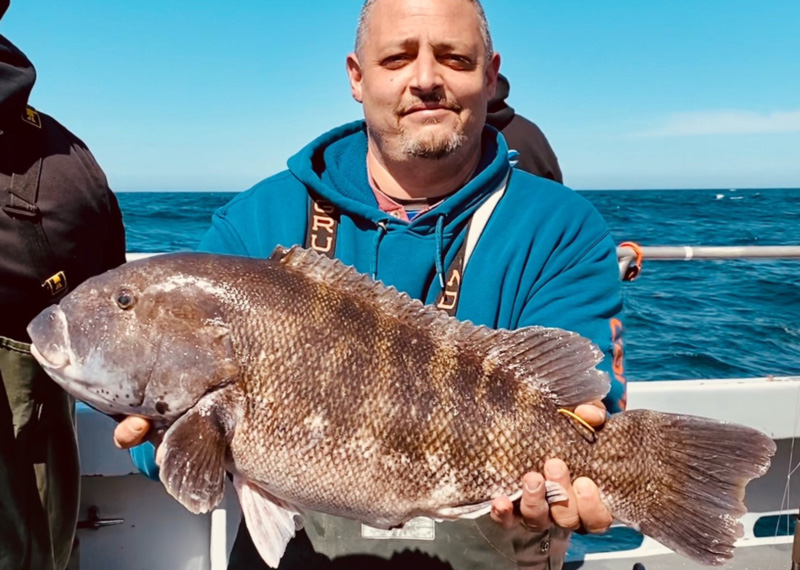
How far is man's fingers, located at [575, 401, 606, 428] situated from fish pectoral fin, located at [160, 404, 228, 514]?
107 centimetres

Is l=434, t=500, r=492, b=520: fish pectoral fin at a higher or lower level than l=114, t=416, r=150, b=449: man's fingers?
lower

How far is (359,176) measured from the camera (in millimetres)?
2951

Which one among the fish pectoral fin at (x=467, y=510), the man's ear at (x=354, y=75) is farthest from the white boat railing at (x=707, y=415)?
the fish pectoral fin at (x=467, y=510)

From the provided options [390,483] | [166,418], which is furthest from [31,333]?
[390,483]

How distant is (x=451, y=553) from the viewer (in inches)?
98.1

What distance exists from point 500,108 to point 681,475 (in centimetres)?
288

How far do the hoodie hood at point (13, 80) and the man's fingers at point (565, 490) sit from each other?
2.20m

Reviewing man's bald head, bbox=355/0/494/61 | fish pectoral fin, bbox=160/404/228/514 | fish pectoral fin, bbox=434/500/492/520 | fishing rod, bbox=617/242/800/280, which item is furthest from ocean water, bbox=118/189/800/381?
fish pectoral fin, bbox=160/404/228/514

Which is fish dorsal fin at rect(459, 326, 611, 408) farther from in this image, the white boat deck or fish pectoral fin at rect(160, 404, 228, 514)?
the white boat deck

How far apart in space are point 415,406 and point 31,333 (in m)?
1.18

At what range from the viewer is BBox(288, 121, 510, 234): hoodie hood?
2.69m

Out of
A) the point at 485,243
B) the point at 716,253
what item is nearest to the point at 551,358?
the point at 485,243

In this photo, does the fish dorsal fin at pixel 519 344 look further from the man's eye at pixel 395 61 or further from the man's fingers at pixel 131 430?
the man's eye at pixel 395 61

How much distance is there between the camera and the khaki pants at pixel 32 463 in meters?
2.50
